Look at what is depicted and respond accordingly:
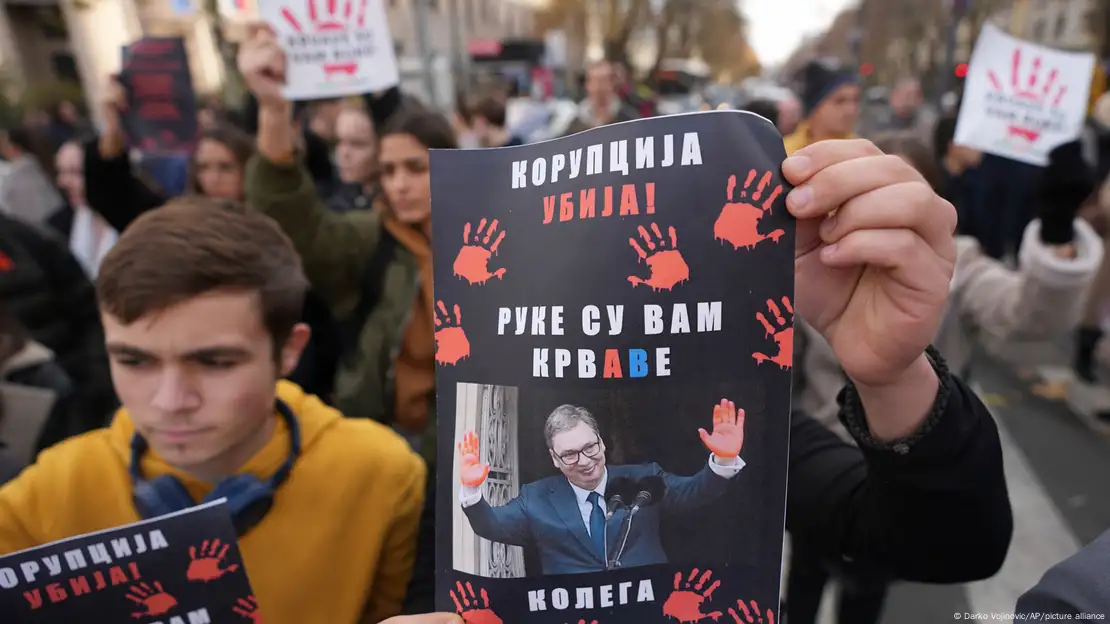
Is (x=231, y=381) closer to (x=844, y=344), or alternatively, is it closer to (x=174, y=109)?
(x=844, y=344)

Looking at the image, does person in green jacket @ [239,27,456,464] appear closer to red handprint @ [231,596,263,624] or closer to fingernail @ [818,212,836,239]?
red handprint @ [231,596,263,624]

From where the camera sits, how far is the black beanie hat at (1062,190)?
2.05 metres

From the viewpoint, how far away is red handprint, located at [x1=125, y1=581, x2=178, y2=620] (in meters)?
0.85

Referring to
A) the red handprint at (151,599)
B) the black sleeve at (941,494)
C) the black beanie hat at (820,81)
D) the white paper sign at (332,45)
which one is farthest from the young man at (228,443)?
the black beanie hat at (820,81)

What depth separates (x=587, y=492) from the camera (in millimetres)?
749

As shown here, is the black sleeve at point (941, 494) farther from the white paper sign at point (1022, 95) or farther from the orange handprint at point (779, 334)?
the white paper sign at point (1022, 95)

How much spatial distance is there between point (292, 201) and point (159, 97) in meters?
1.88

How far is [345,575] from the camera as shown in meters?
1.20

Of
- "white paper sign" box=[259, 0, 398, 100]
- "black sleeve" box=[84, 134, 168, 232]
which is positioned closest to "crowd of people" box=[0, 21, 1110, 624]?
"white paper sign" box=[259, 0, 398, 100]

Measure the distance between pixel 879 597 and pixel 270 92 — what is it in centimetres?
244

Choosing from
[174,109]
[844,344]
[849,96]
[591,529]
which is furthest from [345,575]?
[849,96]

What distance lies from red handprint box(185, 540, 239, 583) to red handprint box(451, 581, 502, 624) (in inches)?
12.7

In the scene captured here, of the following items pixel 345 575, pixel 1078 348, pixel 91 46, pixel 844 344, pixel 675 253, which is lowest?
pixel 1078 348

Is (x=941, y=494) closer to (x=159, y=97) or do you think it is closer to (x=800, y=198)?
(x=800, y=198)
